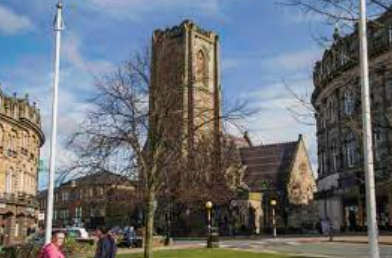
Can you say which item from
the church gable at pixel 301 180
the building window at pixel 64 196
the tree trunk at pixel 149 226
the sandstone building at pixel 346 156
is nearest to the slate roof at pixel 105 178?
the tree trunk at pixel 149 226

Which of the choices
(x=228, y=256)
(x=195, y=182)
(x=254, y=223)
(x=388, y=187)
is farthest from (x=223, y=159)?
(x=228, y=256)

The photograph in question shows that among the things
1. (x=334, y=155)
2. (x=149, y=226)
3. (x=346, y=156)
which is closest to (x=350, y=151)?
(x=346, y=156)

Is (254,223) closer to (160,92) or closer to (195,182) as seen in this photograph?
(195,182)

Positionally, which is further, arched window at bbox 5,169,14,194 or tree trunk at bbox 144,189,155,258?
arched window at bbox 5,169,14,194

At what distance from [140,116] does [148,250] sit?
5.74 meters

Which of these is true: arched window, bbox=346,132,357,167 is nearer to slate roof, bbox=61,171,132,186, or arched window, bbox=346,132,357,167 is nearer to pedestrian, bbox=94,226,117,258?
slate roof, bbox=61,171,132,186

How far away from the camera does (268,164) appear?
105812mm

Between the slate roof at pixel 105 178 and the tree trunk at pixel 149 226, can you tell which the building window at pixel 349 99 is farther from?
the slate roof at pixel 105 178

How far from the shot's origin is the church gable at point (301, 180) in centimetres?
9751

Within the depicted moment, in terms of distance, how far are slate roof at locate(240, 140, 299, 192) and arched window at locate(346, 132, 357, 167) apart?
36.9 meters

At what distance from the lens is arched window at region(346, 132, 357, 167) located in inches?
2370

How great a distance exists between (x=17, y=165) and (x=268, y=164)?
4863 cm

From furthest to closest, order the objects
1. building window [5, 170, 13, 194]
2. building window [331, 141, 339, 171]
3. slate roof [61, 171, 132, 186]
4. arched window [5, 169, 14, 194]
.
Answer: building window [331, 141, 339, 171] < building window [5, 170, 13, 194] < arched window [5, 169, 14, 194] < slate roof [61, 171, 132, 186]

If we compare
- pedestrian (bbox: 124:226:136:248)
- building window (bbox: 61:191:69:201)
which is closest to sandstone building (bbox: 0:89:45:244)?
pedestrian (bbox: 124:226:136:248)
